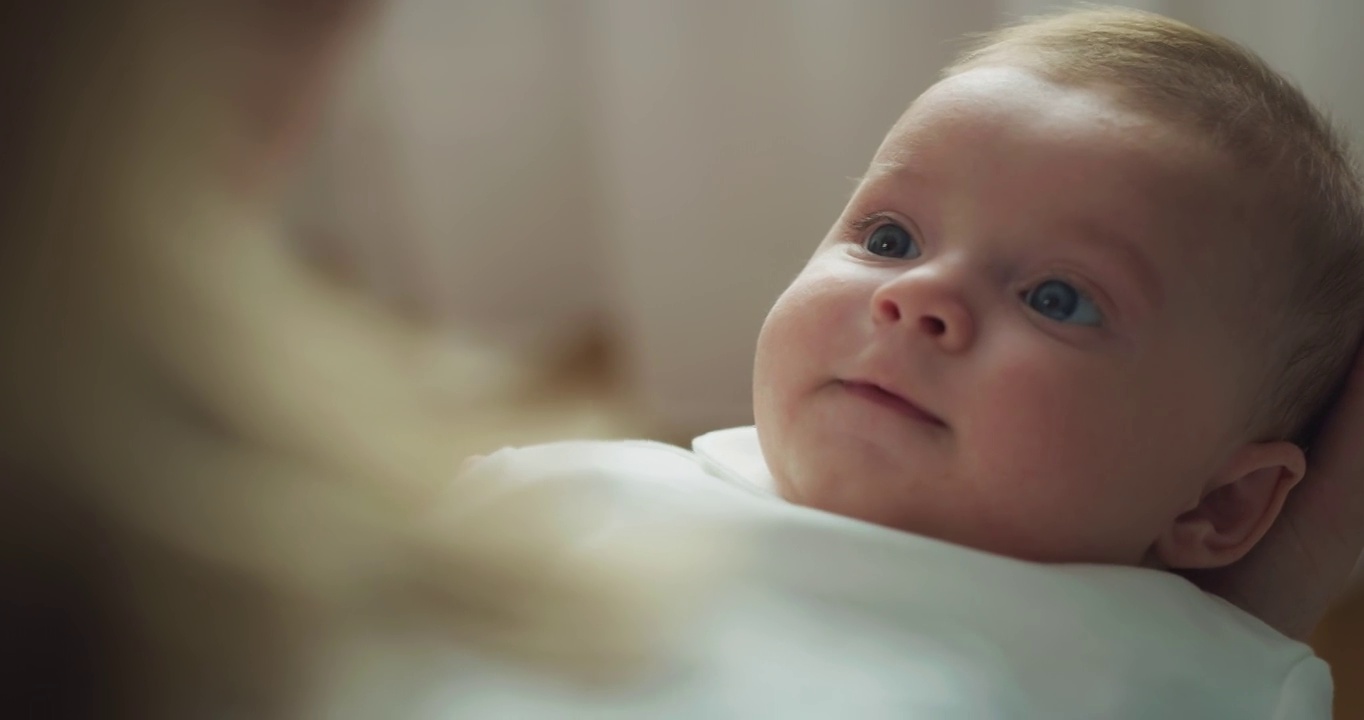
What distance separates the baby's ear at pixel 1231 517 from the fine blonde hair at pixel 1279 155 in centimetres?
3

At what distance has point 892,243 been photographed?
2.89 ft

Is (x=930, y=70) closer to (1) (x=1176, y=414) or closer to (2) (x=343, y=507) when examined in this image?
(1) (x=1176, y=414)

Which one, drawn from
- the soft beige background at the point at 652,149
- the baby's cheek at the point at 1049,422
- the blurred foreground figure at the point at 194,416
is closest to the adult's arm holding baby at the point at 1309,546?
the baby's cheek at the point at 1049,422

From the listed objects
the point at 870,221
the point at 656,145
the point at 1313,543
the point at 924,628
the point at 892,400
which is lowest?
the point at 1313,543

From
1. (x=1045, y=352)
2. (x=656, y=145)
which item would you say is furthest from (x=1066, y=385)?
(x=656, y=145)

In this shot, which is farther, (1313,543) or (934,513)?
(1313,543)

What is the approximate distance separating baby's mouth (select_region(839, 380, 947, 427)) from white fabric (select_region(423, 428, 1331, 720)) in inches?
3.2

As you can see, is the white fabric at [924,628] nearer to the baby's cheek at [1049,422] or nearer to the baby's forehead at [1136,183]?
the baby's cheek at [1049,422]

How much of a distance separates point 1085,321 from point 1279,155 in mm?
180

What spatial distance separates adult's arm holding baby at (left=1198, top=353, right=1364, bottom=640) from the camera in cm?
90

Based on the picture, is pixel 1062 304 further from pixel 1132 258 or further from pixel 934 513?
pixel 934 513

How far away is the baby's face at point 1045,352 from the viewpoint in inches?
30.2

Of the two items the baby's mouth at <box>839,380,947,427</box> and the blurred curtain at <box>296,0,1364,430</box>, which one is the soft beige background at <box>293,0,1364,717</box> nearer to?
the blurred curtain at <box>296,0,1364,430</box>

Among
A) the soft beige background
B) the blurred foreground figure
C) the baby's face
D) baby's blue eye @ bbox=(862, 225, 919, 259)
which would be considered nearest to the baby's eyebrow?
the baby's face
